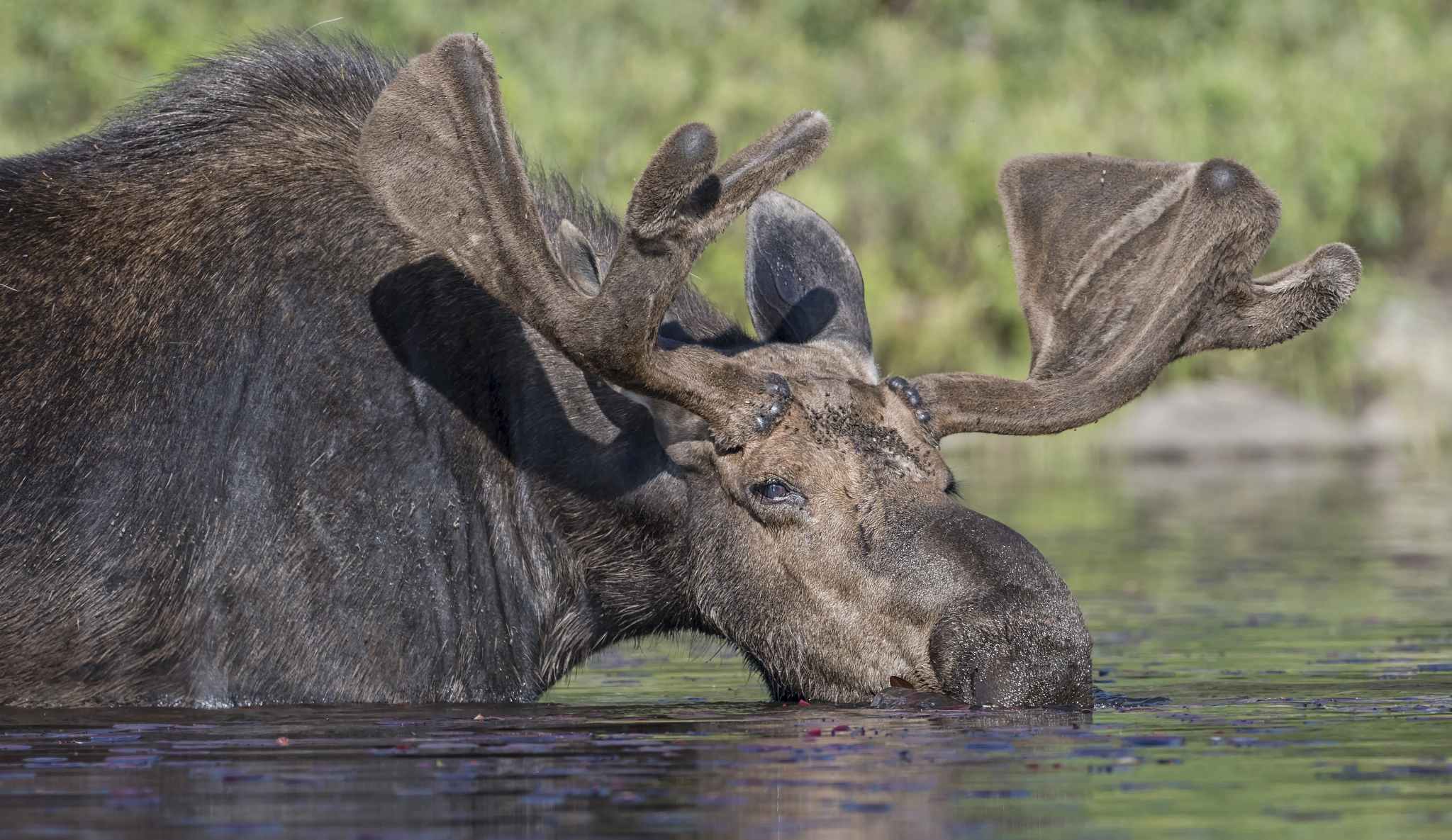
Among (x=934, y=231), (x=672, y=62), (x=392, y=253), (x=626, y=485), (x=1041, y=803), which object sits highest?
(x=672, y=62)

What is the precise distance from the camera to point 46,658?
23.1 feet

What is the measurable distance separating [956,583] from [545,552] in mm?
1679

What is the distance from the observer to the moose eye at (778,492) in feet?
23.0


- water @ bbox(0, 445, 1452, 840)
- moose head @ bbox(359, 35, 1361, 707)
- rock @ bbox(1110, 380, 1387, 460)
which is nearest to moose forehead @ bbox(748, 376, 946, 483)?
moose head @ bbox(359, 35, 1361, 707)

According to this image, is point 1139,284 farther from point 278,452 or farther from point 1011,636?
point 278,452

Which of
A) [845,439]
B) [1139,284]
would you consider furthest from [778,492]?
[1139,284]

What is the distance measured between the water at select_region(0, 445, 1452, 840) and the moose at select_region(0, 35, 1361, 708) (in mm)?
267

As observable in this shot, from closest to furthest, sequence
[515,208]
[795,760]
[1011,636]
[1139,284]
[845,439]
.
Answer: [795,760]
[1011,636]
[515,208]
[845,439]
[1139,284]

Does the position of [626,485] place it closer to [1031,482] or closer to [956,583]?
[956,583]

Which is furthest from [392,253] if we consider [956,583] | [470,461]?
[956,583]

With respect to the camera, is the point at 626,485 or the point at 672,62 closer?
the point at 626,485

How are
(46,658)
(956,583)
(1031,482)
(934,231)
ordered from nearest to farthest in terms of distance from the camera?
(956,583)
(46,658)
(1031,482)
(934,231)

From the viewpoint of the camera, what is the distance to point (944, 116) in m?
35.7

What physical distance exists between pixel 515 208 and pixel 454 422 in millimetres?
931
